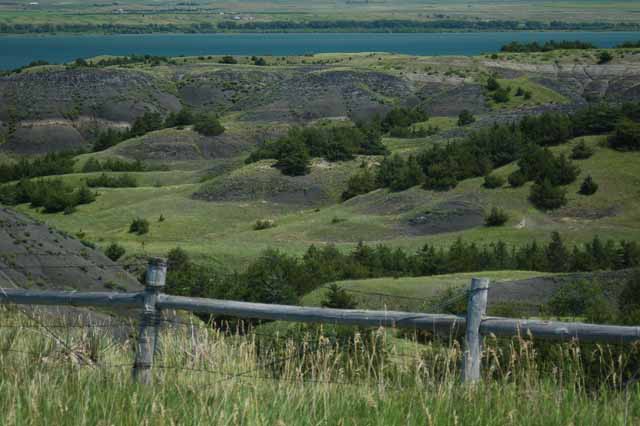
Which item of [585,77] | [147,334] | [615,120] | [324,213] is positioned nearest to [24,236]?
[147,334]

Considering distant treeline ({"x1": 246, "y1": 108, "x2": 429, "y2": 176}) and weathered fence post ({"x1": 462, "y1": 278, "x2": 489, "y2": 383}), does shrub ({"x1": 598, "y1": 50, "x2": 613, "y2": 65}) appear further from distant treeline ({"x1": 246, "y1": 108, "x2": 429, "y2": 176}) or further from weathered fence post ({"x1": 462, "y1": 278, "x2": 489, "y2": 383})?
weathered fence post ({"x1": 462, "y1": 278, "x2": 489, "y2": 383})

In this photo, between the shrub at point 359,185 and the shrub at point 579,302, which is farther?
the shrub at point 359,185

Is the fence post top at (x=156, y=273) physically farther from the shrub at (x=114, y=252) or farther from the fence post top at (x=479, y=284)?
the shrub at (x=114, y=252)

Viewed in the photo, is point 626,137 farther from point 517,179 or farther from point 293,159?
point 293,159

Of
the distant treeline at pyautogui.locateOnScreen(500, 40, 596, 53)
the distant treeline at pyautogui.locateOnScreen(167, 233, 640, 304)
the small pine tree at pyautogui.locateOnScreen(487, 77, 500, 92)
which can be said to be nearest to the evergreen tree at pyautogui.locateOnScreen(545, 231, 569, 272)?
the distant treeline at pyautogui.locateOnScreen(167, 233, 640, 304)

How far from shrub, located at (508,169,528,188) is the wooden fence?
3817cm

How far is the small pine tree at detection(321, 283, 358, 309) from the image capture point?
24016 millimetres

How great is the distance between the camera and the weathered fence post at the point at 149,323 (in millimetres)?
7988

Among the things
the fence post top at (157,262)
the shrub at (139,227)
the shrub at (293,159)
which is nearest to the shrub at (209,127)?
the shrub at (293,159)

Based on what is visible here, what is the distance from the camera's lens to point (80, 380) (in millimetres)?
7574

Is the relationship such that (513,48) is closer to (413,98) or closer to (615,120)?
(413,98)

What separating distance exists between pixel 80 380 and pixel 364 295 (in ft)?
62.5

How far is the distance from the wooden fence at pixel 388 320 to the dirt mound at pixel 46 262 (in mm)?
12028

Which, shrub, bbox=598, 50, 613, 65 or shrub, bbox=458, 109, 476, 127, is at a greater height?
shrub, bbox=598, 50, 613, 65
